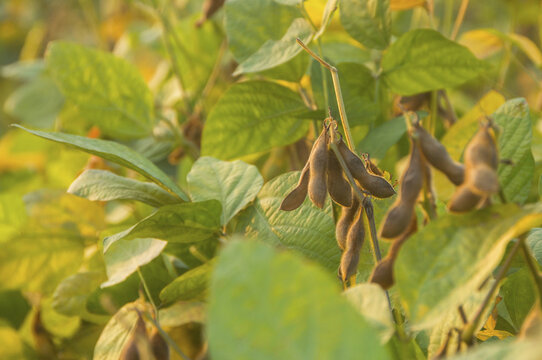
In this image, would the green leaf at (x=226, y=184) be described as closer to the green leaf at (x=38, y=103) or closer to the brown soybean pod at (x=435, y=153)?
the brown soybean pod at (x=435, y=153)

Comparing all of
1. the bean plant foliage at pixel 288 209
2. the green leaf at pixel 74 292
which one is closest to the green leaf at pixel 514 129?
the bean plant foliage at pixel 288 209

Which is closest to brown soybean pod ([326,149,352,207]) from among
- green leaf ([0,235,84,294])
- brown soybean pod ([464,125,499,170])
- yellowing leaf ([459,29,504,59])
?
brown soybean pod ([464,125,499,170])

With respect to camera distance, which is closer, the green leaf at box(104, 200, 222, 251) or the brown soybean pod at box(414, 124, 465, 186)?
the brown soybean pod at box(414, 124, 465, 186)

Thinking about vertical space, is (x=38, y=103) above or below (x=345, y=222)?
below

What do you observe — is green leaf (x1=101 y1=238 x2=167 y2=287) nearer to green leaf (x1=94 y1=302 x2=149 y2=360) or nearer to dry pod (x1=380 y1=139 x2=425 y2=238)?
green leaf (x1=94 y1=302 x2=149 y2=360)

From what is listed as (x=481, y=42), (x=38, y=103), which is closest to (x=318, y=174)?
(x=481, y=42)

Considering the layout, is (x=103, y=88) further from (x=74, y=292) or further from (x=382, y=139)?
(x=382, y=139)

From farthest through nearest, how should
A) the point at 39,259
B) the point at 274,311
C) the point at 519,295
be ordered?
the point at 39,259, the point at 519,295, the point at 274,311
